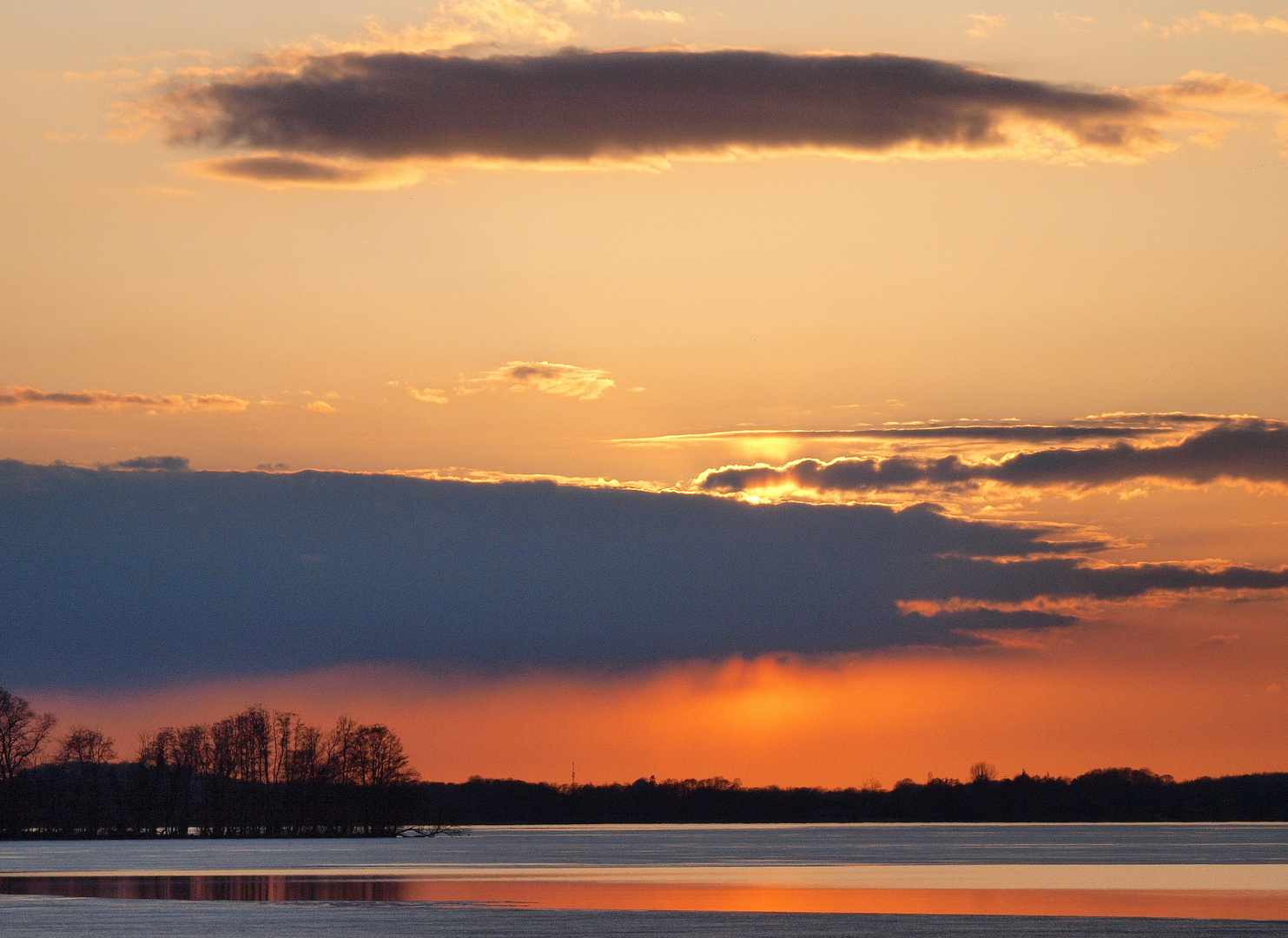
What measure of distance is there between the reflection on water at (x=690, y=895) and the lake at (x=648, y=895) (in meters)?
0.15

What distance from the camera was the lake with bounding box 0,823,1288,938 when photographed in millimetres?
52594

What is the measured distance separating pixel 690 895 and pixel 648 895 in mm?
2099

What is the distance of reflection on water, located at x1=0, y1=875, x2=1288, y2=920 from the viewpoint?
6406 centimetres

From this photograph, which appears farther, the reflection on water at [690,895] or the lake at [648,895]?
the reflection on water at [690,895]

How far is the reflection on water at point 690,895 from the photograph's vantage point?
64.1m

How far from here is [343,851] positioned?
159625 mm

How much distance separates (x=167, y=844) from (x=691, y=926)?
159730 millimetres

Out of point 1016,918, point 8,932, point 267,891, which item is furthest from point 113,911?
point 1016,918

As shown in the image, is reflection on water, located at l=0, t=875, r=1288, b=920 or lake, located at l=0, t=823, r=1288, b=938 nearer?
lake, located at l=0, t=823, r=1288, b=938

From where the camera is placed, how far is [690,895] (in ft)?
247

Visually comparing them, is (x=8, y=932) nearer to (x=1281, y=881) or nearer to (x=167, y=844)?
(x=1281, y=881)

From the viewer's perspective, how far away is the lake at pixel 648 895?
52594 millimetres

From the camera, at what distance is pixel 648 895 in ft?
245

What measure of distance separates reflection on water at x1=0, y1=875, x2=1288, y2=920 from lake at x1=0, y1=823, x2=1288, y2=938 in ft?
0.49
